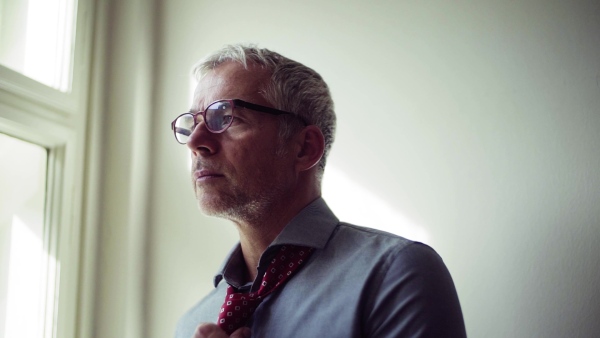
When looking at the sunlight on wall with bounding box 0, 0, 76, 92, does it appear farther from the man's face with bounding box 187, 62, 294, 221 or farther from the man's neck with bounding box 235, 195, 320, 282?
the man's neck with bounding box 235, 195, 320, 282

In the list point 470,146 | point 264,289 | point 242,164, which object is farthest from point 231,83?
point 470,146

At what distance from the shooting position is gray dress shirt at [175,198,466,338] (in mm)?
1056

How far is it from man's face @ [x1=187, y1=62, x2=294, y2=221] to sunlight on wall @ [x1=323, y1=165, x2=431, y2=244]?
0.88 feet

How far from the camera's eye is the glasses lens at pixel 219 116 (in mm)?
1311

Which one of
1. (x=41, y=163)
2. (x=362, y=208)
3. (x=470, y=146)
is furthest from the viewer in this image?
(x=41, y=163)

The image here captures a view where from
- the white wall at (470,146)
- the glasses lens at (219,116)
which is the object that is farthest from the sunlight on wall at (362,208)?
the glasses lens at (219,116)

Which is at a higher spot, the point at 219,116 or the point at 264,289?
the point at 219,116

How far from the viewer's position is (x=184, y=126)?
1.38 m

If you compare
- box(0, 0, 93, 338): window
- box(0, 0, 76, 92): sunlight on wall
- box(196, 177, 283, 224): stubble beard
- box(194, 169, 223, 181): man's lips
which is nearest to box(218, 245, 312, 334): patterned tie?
box(196, 177, 283, 224): stubble beard

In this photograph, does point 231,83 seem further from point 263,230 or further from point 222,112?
point 263,230

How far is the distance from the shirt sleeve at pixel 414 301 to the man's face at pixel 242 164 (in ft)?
1.07

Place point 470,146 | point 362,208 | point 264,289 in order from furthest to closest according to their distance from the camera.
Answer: point 362,208
point 470,146
point 264,289

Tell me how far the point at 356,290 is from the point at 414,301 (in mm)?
108

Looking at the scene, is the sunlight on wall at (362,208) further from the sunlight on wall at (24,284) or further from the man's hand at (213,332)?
the sunlight on wall at (24,284)
